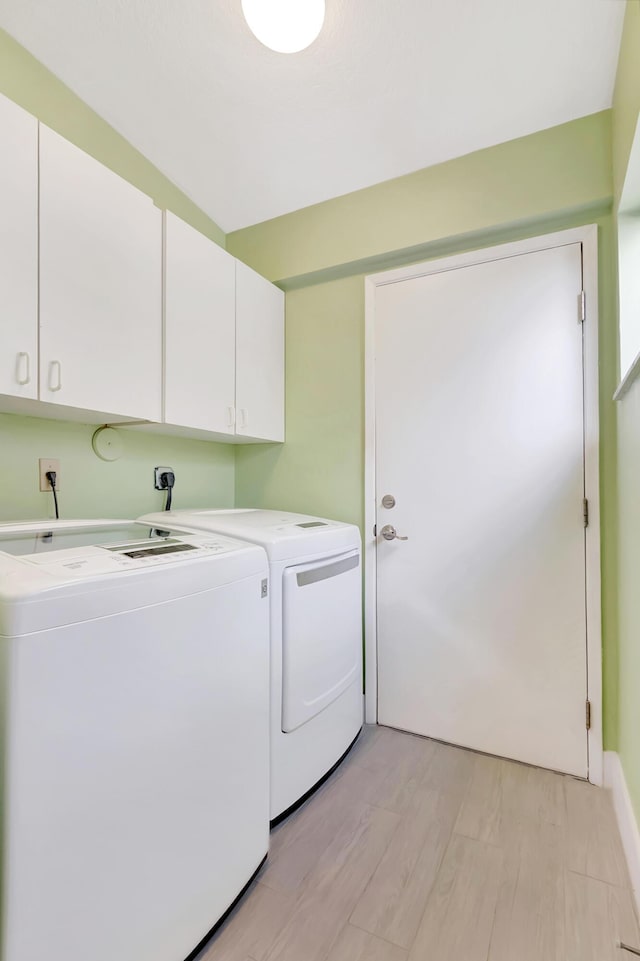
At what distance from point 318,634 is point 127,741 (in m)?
0.81

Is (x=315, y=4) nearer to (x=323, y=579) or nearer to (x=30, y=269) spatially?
(x=30, y=269)

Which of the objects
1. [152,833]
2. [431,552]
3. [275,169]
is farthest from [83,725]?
[275,169]

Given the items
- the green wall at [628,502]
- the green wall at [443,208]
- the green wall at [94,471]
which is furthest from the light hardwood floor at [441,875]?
the green wall at [443,208]

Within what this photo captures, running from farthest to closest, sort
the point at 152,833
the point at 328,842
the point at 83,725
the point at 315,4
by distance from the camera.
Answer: the point at 328,842, the point at 315,4, the point at 152,833, the point at 83,725

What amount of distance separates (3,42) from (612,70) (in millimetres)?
2043

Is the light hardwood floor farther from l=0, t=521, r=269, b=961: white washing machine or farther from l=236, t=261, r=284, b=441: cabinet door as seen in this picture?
l=236, t=261, r=284, b=441: cabinet door

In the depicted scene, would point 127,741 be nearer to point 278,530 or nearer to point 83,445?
point 278,530

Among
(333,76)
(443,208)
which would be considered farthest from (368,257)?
(333,76)

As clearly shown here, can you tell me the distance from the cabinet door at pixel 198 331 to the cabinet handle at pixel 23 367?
0.48m

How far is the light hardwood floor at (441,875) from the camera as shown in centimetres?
107

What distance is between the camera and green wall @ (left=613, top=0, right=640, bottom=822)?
1.24 metres

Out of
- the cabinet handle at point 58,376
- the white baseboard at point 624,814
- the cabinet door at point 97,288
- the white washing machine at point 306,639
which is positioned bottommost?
the white baseboard at point 624,814

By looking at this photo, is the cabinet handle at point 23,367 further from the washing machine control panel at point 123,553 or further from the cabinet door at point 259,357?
the cabinet door at point 259,357

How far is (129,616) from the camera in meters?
0.87
